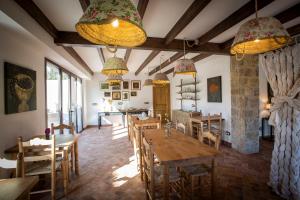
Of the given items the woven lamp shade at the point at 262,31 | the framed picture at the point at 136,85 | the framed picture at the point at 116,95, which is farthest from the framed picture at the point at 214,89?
the framed picture at the point at 116,95

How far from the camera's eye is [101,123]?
7.79 metres

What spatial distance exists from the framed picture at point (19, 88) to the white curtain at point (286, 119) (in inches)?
149

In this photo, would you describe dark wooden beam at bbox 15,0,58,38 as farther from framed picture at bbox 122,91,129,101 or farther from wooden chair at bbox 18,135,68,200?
framed picture at bbox 122,91,129,101

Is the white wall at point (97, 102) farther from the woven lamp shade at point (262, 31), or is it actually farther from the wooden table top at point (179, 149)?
the woven lamp shade at point (262, 31)

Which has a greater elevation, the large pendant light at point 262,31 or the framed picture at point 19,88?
the large pendant light at point 262,31

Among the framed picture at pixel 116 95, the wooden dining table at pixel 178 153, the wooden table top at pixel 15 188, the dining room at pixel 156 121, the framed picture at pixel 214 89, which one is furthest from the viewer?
the framed picture at pixel 116 95

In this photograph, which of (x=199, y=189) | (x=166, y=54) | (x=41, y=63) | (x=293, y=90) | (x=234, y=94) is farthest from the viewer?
(x=166, y=54)

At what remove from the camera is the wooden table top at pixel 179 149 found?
1.83 metres

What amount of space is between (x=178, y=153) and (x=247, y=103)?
2808mm

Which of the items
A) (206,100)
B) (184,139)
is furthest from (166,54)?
(184,139)

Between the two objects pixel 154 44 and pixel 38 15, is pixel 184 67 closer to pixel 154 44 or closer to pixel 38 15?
pixel 154 44

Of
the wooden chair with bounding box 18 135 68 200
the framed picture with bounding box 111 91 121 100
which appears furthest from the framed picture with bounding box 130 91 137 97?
the wooden chair with bounding box 18 135 68 200

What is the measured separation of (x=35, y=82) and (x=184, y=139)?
2846 mm

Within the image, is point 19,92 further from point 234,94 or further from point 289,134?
point 234,94
